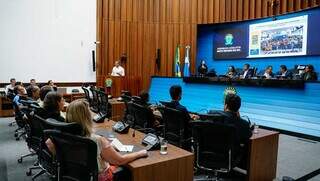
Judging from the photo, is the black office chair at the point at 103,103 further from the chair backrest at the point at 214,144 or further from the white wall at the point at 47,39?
the white wall at the point at 47,39

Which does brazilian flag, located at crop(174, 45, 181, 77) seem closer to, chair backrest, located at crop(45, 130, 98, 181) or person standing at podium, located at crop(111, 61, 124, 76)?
person standing at podium, located at crop(111, 61, 124, 76)

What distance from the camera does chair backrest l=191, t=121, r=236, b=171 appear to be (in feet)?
10.4

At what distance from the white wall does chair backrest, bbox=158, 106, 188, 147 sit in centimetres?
827

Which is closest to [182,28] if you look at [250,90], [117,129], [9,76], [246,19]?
[246,19]

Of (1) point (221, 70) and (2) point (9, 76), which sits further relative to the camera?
(1) point (221, 70)

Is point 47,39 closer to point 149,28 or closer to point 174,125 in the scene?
point 149,28

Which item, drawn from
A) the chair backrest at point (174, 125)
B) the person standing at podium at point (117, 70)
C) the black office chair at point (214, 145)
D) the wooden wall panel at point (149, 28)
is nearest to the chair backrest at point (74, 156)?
the black office chair at point (214, 145)

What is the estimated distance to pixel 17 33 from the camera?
10766 millimetres

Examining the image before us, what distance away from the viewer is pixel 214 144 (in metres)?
3.32

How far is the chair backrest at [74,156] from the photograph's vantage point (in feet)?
7.29

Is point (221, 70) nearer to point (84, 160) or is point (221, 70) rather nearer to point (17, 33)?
point (17, 33)

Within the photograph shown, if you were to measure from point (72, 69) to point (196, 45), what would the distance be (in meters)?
5.23

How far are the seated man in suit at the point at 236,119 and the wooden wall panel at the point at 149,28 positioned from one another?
9.03 meters

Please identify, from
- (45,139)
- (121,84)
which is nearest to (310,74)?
(121,84)
